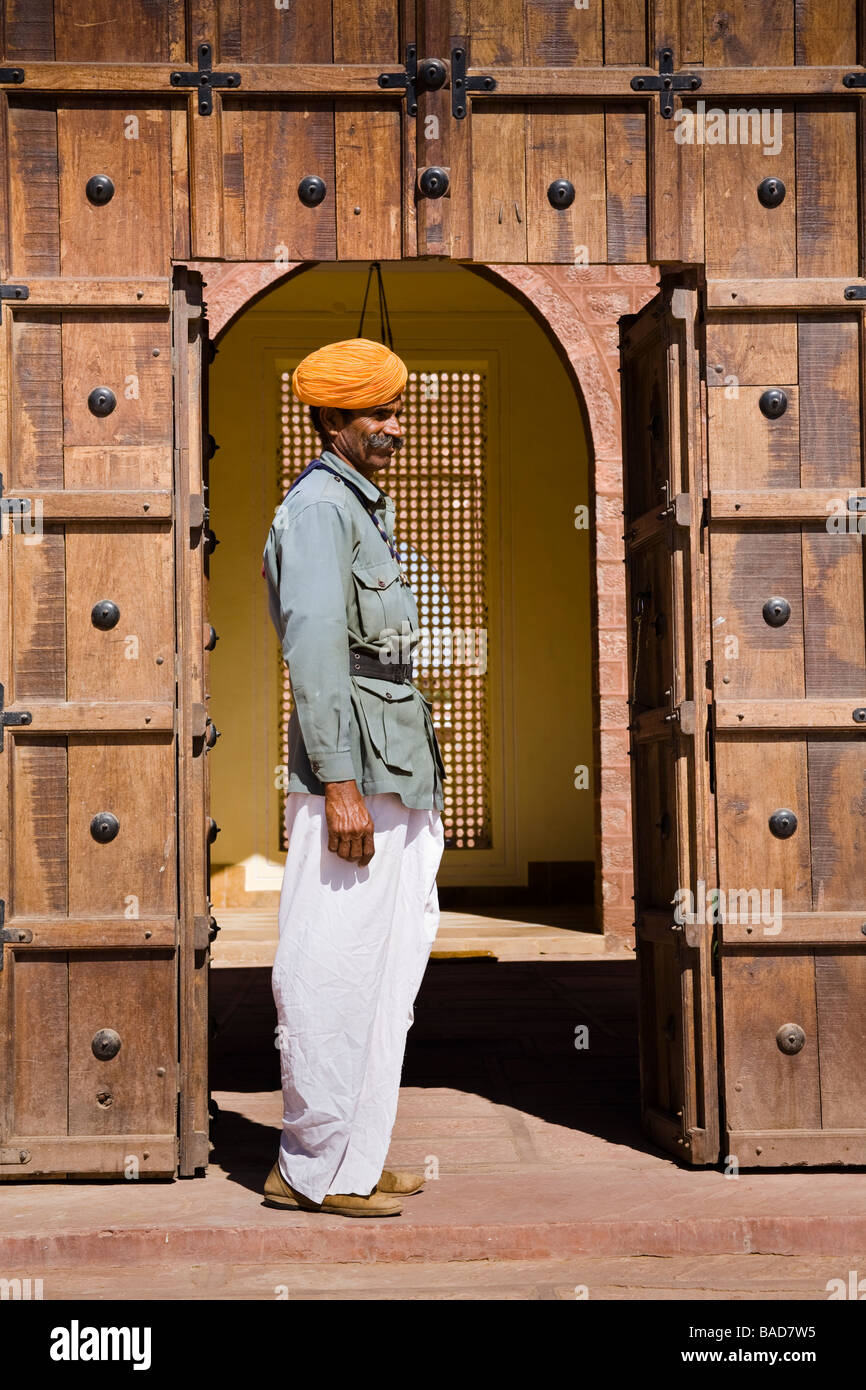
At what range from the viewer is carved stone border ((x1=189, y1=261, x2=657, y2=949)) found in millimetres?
7930

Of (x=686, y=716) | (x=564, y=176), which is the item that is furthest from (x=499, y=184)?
(x=686, y=716)

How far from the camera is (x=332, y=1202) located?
10.7 feet

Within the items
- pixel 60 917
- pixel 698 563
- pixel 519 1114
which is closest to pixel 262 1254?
pixel 60 917

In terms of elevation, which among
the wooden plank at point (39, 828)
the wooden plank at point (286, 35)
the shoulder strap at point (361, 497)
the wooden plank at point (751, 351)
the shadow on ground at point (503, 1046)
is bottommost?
the shadow on ground at point (503, 1046)

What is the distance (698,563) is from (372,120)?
1.32m

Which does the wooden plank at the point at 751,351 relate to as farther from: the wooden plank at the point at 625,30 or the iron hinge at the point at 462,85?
the iron hinge at the point at 462,85

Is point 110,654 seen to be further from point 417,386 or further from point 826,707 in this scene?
point 417,386

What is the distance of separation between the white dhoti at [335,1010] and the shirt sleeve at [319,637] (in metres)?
0.16

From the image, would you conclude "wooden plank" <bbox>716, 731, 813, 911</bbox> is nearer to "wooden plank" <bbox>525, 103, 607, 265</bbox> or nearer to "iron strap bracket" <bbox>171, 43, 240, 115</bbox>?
"wooden plank" <bbox>525, 103, 607, 265</bbox>

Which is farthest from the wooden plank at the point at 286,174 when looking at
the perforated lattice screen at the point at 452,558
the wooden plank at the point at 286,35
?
the perforated lattice screen at the point at 452,558

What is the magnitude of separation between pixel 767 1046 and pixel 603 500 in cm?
467

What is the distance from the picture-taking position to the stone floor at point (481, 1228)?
299 cm

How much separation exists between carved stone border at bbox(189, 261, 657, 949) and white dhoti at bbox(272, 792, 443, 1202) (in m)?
4.70

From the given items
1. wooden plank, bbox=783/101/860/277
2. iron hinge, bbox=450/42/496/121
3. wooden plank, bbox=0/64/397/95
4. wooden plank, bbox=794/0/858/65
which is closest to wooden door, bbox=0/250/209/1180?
wooden plank, bbox=0/64/397/95
